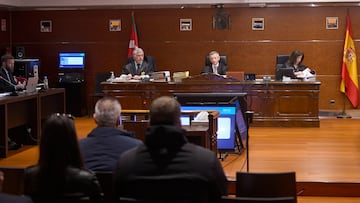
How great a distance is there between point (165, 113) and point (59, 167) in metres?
0.68

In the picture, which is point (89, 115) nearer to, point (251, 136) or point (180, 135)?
point (251, 136)

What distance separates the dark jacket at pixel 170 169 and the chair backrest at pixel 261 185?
0.34 m

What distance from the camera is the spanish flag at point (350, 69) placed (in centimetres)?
→ 1202

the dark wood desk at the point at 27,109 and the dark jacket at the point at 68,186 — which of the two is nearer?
the dark jacket at the point at 68,186

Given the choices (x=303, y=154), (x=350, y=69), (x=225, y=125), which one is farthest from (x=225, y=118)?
(x=350, y=69)

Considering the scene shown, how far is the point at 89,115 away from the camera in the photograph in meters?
12.8

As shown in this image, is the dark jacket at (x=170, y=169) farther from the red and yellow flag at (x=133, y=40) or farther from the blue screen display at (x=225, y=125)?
the red and yellow flag at (x=133, y=40)

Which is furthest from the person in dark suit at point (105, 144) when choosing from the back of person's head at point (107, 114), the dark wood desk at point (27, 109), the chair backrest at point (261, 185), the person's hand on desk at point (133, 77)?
the person's hand on desk at point (133, 77)

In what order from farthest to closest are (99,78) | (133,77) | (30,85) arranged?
(99,78) → (133,77) → (30,85)

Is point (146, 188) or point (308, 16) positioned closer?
point (146, 188)

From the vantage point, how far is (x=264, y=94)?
10.4 metres

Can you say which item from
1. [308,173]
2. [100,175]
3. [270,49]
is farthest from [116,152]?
[270,49]

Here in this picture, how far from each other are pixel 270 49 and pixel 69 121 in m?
9.44

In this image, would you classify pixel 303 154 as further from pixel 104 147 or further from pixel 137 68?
pixel 104 147
